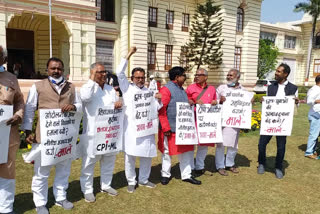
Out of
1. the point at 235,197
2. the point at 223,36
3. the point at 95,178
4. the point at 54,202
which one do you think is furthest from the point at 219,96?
the point at 223,36

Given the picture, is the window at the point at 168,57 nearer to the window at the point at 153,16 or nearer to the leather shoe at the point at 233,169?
the window at the point at 153,16

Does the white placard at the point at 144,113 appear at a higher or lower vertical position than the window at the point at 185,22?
lower

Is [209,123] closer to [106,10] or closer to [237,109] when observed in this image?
[237,109]

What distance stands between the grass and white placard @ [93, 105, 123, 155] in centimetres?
82

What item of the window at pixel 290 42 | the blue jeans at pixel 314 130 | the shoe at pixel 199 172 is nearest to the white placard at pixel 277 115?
the shoe at pixel 199 172

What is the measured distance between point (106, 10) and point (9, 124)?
777 inches

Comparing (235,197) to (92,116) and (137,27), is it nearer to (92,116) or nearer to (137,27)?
(92,116)

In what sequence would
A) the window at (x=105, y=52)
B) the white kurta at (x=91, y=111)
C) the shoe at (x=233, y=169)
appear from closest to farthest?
the white kurta at (x=91, y=111), the shoe at (x=233, y=169), the window at (x=105, y=52)

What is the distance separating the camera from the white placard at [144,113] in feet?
14.9

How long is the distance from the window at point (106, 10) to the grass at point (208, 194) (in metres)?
17.0

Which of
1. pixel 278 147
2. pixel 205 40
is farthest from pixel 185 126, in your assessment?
pixel 205 40

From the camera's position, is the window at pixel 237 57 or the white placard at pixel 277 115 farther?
the window at pixel 237 57

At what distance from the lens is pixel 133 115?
4.52 m

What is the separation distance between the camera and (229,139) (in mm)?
5543
